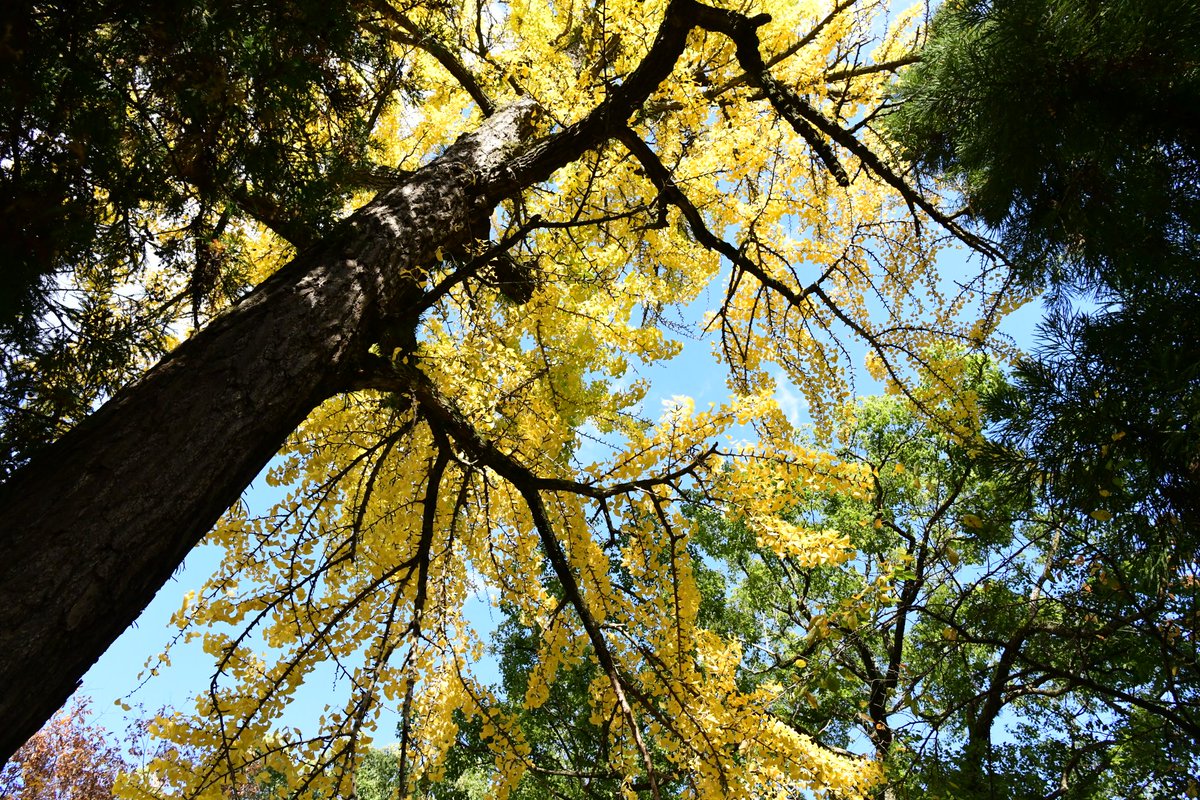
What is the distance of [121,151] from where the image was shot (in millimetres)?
1923

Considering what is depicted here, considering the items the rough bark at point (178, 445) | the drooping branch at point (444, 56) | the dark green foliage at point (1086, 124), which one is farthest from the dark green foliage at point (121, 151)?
the dark green foliage at point (1086, 124)

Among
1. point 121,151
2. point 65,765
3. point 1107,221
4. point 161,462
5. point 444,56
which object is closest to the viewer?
point 161,462

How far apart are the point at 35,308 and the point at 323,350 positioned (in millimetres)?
698

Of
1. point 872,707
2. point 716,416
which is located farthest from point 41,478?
point 872,707

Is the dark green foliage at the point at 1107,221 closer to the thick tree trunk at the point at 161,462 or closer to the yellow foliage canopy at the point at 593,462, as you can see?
the yellow foliage canopy at the point at 593,462

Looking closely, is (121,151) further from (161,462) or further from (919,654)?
(919,654)

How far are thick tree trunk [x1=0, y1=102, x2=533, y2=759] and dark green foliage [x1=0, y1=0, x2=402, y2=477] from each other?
9.8 inches

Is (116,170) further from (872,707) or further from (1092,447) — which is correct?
(872,707)

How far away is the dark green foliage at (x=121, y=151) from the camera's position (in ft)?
5.08

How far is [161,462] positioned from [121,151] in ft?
3.25

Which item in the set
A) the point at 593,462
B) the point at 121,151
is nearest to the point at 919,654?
the point at 593,462

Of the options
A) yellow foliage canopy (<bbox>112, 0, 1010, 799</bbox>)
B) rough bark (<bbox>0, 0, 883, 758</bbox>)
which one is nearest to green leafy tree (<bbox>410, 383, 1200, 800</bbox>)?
yellow foliage canopy (<bbox>112, 0, 1010, 799</bbox>)

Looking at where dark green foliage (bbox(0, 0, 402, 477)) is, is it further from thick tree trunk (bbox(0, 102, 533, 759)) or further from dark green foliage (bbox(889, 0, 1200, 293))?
dark green foliage (bbox(889, 0, 1200, 293))

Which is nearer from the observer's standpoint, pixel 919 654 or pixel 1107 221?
pixel 1107 221
